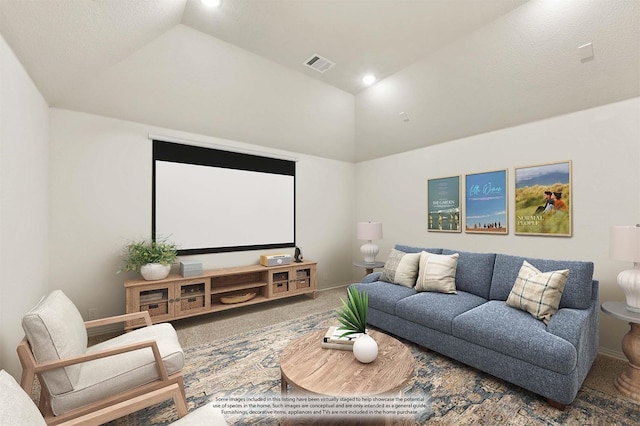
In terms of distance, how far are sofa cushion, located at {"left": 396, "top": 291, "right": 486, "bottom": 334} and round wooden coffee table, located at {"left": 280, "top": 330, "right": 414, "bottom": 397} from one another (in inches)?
29.7

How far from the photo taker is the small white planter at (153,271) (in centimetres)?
314

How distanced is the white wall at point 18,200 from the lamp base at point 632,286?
439cm

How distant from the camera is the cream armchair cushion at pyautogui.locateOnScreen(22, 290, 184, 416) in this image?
150cm

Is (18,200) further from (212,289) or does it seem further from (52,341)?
(212,289)

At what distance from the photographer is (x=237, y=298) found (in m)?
3.81

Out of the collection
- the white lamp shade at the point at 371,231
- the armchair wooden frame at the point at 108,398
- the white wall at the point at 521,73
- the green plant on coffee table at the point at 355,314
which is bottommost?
the armchair wooden frame at the point at 108,398

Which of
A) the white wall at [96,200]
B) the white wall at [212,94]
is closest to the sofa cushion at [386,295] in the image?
the white wall at [96,200]

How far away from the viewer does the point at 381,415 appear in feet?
5.06

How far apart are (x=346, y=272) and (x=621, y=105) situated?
429cm

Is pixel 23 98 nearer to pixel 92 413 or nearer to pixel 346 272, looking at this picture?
pixel 92 413

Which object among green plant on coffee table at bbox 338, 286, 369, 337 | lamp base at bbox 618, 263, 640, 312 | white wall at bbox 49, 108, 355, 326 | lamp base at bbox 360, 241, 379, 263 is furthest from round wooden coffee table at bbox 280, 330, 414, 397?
white wall at bbox 49, 108, 355, 326

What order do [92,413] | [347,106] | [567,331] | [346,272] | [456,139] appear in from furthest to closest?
[346,272]
[347,106]
[456,139]
[567,331]
[92,413]

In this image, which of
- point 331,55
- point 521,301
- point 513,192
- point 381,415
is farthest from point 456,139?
point 381,415

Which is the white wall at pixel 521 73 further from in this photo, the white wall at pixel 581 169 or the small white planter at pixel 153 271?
the small white planter at pixel 153 271
